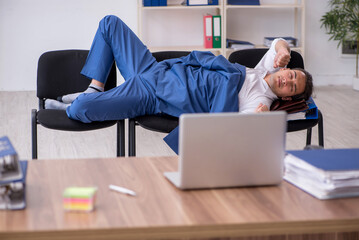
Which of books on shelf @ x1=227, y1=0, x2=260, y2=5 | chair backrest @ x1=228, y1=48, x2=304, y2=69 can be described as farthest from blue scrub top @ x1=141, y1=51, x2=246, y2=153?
books on shelf @ x1=227, y1=0, x2=260, y2=5

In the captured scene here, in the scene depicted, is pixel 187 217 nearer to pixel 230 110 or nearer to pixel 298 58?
pixel 230 110

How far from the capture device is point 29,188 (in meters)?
1.44

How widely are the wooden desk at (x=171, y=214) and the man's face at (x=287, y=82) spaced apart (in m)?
1.45

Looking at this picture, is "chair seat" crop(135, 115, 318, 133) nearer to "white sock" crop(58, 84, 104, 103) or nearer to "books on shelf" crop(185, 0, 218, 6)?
"white sock" crop(58, 84, 104, 103)

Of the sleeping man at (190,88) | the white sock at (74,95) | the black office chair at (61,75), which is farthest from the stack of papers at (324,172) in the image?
the black office chair at (61,75)

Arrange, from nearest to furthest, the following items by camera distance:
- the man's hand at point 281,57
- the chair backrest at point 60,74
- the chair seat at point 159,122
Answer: the chair seat at point 159,122 < the man's hand at point 281,57 < the chair backrest at point 60,74

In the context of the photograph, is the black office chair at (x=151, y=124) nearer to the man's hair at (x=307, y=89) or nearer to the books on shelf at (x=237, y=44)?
the man's hair at (x=307, y=89)

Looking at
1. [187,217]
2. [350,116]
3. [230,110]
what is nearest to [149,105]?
[230,110]

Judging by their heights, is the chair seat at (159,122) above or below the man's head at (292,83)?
below

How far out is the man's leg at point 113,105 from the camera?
2.84 metres

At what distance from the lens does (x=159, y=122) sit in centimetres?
281

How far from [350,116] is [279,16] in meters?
1.73

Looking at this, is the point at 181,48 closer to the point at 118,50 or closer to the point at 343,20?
the point at 343,20

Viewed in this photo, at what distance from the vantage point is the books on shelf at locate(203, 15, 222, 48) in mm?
5641
